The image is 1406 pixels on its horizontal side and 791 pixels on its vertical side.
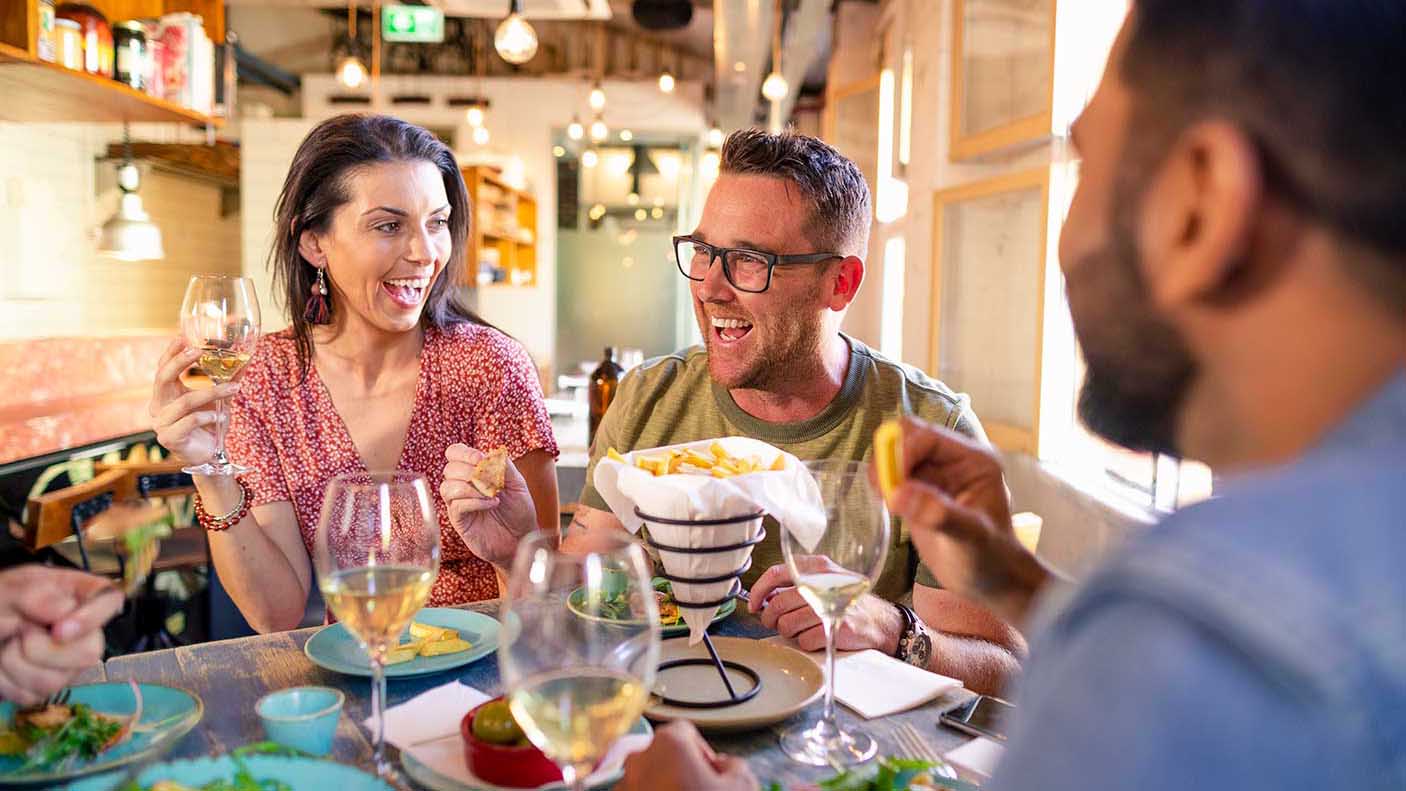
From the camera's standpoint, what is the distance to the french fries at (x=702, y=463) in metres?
1.23

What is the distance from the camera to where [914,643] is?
4.60ft

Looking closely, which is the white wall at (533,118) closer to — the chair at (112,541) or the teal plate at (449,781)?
the chair at (112,541)

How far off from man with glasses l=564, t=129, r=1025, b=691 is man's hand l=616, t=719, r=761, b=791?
3.17ft

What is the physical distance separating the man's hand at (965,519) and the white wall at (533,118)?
9623 mm

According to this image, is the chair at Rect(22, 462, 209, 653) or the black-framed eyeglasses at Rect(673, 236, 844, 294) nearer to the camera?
the black-framed eyeglasses at Rect(673, 236, 844, 294)

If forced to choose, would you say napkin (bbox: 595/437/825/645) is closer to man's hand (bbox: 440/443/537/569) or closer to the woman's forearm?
man's hand (bbox: 440/443/537/569)

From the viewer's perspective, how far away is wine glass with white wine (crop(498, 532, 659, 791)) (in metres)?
0.76

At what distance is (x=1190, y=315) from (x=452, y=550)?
1.74 metres

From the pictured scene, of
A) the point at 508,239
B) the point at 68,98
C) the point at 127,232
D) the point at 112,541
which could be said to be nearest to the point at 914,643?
the point at 112,541

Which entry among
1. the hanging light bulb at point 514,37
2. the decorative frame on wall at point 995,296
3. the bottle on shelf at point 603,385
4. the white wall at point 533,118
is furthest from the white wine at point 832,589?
the white wall at point 533,118

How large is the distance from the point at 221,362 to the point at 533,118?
9.40m

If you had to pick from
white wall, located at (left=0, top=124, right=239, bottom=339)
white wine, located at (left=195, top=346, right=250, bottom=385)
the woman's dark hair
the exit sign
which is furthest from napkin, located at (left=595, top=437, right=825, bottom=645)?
the exit sign

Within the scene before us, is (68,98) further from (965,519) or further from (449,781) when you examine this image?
(965,519)

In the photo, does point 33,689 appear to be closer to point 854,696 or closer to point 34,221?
point 854,696
